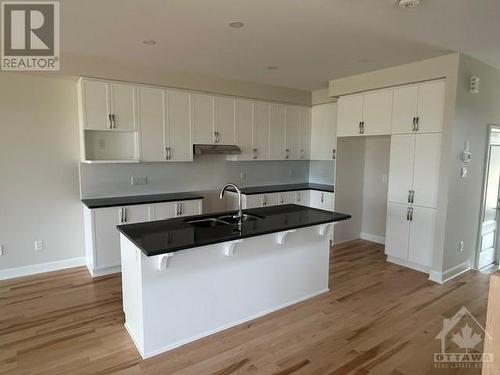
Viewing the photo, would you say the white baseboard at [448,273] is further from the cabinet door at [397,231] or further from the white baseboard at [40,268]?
the white baseboard at [40,268]

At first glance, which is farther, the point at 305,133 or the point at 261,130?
the point at 305,133

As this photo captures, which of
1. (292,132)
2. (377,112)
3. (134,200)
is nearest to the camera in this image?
(134,200)

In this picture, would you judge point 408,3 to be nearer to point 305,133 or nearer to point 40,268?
point 305,133

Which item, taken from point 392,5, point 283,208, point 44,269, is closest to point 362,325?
point 283,208

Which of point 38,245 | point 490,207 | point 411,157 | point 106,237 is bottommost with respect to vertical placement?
point 38,245

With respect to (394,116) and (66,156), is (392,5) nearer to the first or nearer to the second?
(394,116)

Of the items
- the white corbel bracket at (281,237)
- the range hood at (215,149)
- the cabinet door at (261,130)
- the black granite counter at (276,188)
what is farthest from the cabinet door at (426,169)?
the range hood at (215,149)

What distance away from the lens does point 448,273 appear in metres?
3.94

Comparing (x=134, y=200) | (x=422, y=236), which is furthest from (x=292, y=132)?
(x=134, y=200)

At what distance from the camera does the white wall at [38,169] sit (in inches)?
149

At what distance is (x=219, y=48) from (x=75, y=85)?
82.1 inches

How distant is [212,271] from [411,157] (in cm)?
308

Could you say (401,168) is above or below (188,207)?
above

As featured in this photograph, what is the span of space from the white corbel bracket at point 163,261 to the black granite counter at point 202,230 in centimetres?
9
